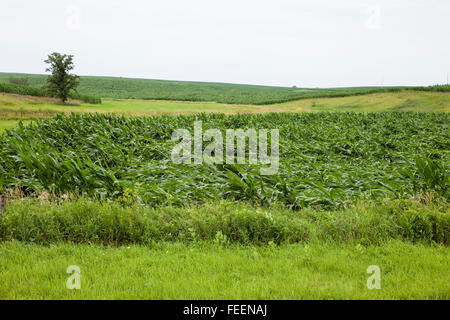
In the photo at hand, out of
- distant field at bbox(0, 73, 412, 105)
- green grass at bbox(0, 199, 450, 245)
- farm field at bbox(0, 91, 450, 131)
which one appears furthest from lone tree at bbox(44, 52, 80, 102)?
green grass at bbox(0, 199, 450, 245)

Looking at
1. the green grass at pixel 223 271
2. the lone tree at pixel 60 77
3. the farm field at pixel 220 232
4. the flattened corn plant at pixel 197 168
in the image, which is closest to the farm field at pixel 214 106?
the lone tree at pixel 60 77

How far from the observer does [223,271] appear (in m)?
4.84

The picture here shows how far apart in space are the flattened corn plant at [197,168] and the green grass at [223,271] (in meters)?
2.04

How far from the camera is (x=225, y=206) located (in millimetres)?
6801

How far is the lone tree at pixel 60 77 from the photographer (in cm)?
3994

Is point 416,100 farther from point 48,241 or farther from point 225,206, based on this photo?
point 48,241

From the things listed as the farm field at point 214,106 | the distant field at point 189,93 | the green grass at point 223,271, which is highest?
the distant field at point 189,93

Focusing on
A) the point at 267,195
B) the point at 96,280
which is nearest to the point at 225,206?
the point at 267,195

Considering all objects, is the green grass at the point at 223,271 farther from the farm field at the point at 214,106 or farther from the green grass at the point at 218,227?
the farm field at the point at 214,106

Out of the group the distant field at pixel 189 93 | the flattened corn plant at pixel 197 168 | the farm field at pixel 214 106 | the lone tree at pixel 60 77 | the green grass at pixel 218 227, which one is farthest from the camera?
the distant field at pixel 189 93

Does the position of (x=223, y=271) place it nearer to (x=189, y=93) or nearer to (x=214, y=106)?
(x=214, y=106)

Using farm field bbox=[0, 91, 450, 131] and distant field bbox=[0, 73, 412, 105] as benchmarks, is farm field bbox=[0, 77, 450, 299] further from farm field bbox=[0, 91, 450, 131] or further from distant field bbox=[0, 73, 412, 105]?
distant field bbox=[0, 73, 412, 105]

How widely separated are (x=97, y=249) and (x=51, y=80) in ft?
131

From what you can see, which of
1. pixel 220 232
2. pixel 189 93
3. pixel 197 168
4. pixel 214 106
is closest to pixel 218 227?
pixel 220 232
